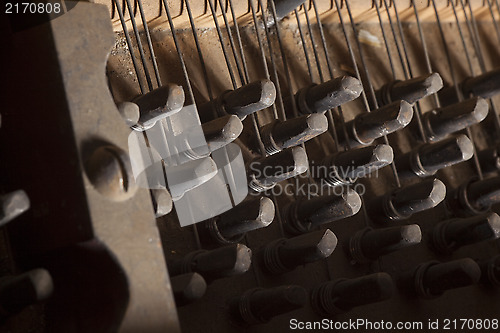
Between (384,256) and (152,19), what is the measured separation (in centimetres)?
73

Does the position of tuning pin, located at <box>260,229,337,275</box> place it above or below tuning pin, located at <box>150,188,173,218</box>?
below

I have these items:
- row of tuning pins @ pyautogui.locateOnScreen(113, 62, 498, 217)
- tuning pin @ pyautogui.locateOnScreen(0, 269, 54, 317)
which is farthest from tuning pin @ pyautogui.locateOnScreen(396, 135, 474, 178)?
tuning pin @ pyautogui.locateOnScreen(0, 269, 54, 317)

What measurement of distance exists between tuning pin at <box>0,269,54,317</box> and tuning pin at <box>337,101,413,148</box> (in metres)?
0.79

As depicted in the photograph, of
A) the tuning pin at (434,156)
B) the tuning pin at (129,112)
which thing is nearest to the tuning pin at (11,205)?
the tuning pin at (129,112)

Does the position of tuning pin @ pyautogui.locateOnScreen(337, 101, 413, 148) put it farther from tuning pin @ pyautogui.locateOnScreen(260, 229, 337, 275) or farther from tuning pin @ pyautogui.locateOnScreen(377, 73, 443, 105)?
tuning pin @ pyautogui.locateOnScreen(260, 229, 337, 275)

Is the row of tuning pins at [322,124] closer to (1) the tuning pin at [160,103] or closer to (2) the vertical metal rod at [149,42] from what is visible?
(1) the tuning pin at [160,103]

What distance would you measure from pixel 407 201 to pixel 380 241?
0.37 ft

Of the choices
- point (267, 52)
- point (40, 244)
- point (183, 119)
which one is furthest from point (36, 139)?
point (267, 52)

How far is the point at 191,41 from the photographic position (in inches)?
62.1

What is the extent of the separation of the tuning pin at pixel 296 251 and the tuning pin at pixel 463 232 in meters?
0.41

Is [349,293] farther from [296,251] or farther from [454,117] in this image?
[454,117]

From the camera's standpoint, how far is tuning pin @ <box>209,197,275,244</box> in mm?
1334

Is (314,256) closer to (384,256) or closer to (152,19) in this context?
(384,256)

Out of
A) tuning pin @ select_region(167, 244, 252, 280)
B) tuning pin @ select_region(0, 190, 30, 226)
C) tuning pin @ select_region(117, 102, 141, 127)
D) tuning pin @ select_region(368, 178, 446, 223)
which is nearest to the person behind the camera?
tuning pin @ select_region(0, 190, 30, 226)
